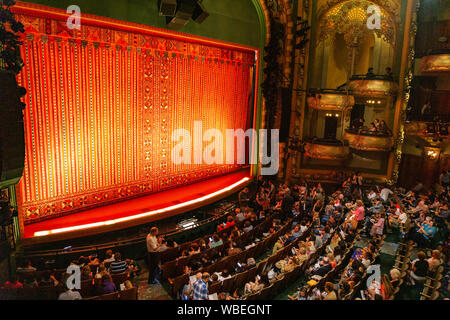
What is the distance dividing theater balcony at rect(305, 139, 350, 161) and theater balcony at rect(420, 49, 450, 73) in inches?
143

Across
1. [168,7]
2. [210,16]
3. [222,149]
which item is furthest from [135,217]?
[210,16]

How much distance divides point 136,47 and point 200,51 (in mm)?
2339

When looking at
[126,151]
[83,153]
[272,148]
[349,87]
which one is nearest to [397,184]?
[349,87]

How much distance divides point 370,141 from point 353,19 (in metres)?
4.49

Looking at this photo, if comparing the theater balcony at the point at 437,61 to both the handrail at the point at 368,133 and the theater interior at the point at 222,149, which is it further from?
the handrail at the point at 368,133

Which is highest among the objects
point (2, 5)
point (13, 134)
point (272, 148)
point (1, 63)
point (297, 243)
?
point (2, 5)

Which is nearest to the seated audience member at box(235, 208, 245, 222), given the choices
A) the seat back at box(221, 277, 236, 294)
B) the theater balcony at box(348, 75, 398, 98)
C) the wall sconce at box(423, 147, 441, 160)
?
the seat back at box(221, 277, 236, 294)

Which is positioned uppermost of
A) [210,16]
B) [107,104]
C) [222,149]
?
[210,16]

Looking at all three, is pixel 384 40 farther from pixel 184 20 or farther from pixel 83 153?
pixel 83 153

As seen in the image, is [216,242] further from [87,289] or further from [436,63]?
[436,63]

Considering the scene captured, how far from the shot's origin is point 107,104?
888 cm

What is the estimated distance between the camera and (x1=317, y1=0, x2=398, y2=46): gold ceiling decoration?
40.4 ft

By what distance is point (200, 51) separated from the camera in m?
10.8

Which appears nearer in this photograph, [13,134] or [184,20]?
[13,134]
